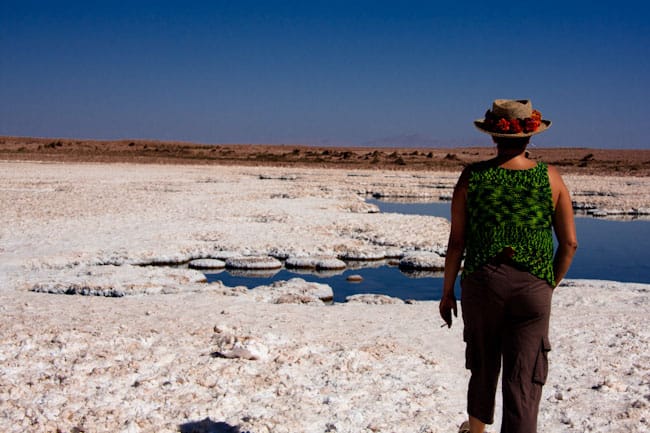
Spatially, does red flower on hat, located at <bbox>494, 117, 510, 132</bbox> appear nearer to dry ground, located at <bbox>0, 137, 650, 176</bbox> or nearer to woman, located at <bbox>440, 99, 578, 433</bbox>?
woman, located at <bbox>440, 99, 578, 433</bbox>

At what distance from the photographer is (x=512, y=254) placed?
2562 millimetres

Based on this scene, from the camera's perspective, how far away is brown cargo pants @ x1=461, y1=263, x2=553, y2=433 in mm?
2559

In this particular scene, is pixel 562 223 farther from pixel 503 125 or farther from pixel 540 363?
pixel 540 363

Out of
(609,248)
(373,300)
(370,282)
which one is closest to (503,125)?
(373,300)

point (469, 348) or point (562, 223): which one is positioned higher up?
point (562, 223)

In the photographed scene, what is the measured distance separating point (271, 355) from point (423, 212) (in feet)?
40.8

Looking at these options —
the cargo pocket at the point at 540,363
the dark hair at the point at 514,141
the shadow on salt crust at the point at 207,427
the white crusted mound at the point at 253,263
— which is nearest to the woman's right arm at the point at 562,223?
the dark hair at the point at 514,141

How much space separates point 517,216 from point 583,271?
26.5 feet

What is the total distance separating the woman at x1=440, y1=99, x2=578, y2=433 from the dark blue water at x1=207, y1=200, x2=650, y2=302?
4.69 m

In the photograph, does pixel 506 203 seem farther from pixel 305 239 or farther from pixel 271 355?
pixel 305 239

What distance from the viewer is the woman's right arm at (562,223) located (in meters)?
2.61

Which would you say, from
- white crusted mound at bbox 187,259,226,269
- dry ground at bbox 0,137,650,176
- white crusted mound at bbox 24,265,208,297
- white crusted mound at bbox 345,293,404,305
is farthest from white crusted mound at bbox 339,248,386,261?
dry ground at bbox 0,137,650,176

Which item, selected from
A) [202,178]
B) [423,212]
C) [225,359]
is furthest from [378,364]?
[202,178]

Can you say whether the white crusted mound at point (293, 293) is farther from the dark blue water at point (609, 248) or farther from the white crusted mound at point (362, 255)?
the dark blue water at point (609, 248)
